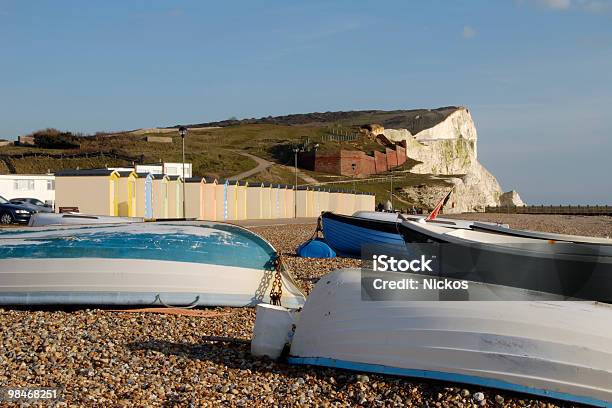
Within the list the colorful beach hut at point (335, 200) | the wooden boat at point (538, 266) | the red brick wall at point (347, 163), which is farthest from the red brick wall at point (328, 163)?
the wooden boat at point (538, 266)

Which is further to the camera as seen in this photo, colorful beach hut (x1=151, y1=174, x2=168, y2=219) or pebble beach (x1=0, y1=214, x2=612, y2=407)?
colorful beach hut (x1=151, y1=174, x2=168, y2=219)

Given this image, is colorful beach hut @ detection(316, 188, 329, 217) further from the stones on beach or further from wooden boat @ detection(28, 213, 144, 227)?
the stones on beach

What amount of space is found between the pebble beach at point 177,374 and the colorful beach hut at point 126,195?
24.7m

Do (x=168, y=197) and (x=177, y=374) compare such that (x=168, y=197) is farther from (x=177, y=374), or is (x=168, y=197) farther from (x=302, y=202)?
(x=177, y=374)

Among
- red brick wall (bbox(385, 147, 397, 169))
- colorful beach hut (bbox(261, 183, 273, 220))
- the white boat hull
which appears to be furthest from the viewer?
red brick wall (bbox(385, 147, 397, 169))

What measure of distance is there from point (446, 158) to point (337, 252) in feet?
390

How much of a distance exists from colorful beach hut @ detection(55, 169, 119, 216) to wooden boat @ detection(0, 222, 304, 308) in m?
21.5

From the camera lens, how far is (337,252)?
2267 centimetres

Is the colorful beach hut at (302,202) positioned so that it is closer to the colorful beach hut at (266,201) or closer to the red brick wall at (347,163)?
A: the colorful beach hut at (266,201)

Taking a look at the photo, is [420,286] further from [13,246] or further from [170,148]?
[170,148]

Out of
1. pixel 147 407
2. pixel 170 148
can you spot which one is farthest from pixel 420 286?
pixel 170 148

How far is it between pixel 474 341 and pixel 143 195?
30.8m

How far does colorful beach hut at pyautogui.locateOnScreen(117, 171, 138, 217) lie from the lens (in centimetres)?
3506

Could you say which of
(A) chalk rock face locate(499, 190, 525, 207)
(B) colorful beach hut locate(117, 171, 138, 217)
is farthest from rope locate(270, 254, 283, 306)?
(A) chalk rock face locate(499, 190, 525, 207)
